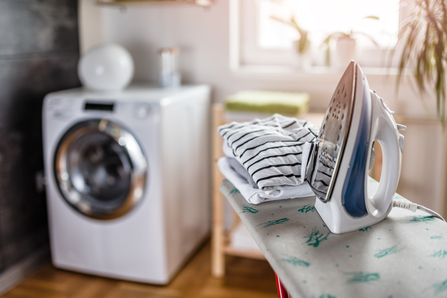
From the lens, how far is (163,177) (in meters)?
1.86

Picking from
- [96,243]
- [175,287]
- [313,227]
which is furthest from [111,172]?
[313,227]

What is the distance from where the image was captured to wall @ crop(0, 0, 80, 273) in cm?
189

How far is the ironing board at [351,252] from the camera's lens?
0.54 metres

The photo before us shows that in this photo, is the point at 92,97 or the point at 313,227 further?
the point at 92,97

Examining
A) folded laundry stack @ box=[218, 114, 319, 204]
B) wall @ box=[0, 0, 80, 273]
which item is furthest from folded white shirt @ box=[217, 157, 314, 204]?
wall @ box=[0, 0, 80, 273]

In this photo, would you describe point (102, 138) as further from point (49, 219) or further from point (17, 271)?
point (17, 271)

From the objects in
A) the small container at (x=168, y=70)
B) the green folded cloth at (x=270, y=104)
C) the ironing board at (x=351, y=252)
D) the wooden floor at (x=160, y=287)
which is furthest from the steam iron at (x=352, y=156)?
the small container at (x=168, y=70)

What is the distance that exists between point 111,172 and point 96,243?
0.35 metres

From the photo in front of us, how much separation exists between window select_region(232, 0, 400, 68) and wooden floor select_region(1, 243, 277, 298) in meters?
1.13

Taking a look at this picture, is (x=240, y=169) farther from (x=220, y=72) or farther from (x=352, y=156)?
(x=220, y=72)

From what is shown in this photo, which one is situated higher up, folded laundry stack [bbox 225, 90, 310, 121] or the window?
the window

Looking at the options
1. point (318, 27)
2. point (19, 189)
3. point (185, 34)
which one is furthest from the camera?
point (185, 34)

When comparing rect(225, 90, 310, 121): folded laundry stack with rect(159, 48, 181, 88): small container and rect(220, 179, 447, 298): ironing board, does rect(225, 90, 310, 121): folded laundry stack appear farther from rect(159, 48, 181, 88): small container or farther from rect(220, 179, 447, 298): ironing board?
rect(220, 179, 447, 298): ironing board

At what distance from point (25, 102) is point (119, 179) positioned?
58cm
